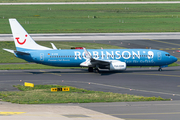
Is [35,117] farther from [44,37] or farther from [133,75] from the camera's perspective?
[44,37]

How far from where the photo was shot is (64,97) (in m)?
35.5

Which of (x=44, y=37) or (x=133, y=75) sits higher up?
(x=44, y=37)

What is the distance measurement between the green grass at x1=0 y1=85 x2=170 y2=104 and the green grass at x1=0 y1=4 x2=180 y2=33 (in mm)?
70572

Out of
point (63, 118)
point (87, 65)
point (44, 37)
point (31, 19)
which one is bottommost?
point (63, 118)

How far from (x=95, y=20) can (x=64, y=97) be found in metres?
102

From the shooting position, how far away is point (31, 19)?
452 feet

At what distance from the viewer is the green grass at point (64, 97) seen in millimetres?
33809

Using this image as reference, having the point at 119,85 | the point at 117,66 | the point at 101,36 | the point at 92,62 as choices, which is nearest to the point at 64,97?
the point at 119,85

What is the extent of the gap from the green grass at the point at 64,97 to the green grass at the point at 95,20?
70.6m

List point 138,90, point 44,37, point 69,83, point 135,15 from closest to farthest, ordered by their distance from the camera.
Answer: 1. point 138,90
2. point 69,83
3. point 44,37
4. point 135,15

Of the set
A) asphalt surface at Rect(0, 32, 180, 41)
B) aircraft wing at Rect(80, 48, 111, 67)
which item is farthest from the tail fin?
asphalt surface at Rect(0, 32, 180, 41)

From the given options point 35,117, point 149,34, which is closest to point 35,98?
point 35,117

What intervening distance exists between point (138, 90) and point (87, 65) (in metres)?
17.1

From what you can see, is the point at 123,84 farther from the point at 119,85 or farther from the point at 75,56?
the point at 75,56
